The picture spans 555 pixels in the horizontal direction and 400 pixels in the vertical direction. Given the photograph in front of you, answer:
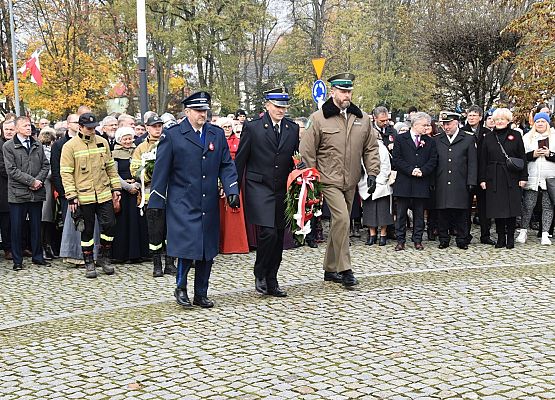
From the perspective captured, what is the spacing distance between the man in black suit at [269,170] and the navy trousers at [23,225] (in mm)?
3766

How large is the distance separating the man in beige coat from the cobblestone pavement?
498 millimetres

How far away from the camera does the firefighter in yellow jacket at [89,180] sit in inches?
400

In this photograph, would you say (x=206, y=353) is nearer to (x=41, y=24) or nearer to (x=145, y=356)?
(x=145, y=356)

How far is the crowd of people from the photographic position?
870 cm

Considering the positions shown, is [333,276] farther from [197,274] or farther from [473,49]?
[473,49]

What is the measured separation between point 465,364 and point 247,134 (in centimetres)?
351

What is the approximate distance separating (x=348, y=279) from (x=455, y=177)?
3.68 meters

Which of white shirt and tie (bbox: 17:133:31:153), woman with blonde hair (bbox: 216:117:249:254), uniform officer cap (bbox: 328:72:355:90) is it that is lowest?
woman with blonde hair (bbox: 216:117:249:254)

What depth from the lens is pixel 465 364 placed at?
620 centimetres

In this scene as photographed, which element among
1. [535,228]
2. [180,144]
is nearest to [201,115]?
[180,144]

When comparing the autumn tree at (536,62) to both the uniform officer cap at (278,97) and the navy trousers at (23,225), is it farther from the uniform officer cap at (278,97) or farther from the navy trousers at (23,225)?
the navy trousers at (23,225)

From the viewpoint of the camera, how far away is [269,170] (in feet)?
28.4

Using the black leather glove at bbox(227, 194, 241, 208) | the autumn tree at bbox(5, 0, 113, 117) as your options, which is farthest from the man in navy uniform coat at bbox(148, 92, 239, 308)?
the autumn tree at bbox(5, 0, 113, 117)

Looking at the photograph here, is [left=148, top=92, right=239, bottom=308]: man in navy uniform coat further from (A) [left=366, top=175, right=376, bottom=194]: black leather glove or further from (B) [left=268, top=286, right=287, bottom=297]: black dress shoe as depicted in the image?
(A) [left=366, top=175, right=376, bottom=194]: black leather glove
